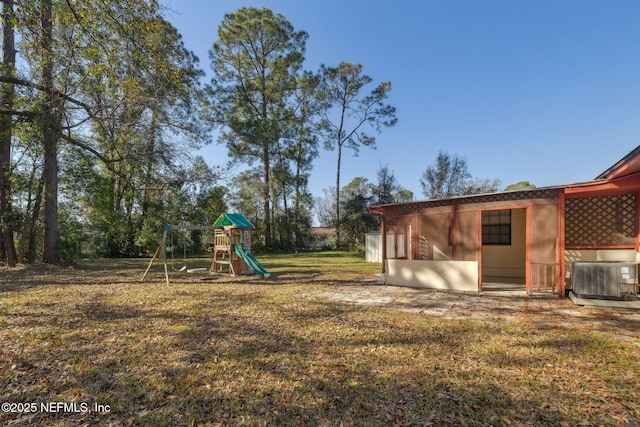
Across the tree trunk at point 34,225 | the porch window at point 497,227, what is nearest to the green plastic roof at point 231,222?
the tree trunk at point 34,225

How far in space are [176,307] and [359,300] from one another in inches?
137

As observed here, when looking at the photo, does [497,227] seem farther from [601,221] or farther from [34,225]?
[34,225]

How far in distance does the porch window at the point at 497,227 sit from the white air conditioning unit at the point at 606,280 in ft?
12.3

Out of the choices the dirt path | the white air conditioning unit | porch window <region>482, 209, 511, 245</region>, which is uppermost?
porch window <region>482, 209, 511, 245</region>

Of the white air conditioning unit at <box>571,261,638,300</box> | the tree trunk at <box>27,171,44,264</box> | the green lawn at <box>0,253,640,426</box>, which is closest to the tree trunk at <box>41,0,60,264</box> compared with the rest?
the tree trunk at <box>27,171,44,264</box>

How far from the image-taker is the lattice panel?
254 inches

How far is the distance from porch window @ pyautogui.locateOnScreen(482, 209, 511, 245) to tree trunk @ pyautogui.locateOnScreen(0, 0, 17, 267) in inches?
615

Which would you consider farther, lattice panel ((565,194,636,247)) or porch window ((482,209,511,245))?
porch window ((482,209,511,245))

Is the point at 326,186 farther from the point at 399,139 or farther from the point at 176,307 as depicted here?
the point at 176,307

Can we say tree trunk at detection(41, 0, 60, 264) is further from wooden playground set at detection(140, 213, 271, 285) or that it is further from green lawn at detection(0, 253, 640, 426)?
green lawn at detection(0, 253, 640, 426)

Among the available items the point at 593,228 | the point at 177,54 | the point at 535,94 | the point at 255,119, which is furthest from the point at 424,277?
the point at 255,119

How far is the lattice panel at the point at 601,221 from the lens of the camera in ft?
21.2

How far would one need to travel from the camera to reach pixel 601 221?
22.2ft

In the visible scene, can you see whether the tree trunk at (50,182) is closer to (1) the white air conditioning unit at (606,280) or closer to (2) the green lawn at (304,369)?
(2) the green lawn at (304,369)
